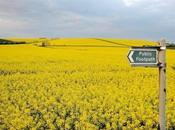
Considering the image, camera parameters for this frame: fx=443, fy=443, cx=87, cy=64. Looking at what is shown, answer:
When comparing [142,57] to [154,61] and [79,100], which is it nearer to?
[154,61]

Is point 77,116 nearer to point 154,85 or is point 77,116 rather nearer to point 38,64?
point 154,85

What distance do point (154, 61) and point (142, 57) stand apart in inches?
7.5

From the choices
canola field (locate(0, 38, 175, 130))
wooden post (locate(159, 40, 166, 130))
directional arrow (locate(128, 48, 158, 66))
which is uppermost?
directional arrow (locate(128, 48, 158, 66))

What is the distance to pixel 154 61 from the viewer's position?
5.80 m

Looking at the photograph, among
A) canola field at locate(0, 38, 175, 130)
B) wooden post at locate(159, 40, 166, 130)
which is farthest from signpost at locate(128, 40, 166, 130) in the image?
canola field at locate(0, 38, 175, 130)

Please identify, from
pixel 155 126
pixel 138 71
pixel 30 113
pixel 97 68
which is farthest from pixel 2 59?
pixel 155 126

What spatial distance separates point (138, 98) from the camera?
38.0ft

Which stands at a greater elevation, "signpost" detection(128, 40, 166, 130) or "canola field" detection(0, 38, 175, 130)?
"signpost" detection(128, 40, 166, 130)

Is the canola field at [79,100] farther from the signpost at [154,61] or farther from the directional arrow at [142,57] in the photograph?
the directional arrow at [142,57]

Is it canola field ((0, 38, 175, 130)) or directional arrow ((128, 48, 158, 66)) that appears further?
canola field ((0, 38, 175, 130))

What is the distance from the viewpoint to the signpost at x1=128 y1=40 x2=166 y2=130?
570cm

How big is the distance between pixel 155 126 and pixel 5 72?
975cm

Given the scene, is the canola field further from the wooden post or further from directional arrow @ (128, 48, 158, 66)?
directional arrow @ (128, 48, 158, 66)

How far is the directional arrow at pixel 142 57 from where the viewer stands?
569 centimetres
